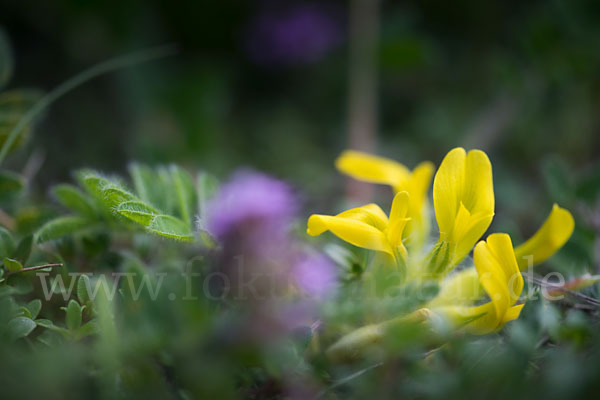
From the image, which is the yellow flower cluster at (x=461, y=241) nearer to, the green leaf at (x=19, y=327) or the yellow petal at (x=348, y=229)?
the yellow petal at (x=348, y=229)

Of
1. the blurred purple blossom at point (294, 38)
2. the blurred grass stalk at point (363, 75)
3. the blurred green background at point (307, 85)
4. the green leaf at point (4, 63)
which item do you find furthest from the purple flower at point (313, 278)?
the blurred purple blossom at point (294, 38)

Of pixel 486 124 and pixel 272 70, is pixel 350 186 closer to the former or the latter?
pixel 486 124

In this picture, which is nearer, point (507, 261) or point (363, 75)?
point (507, 261)

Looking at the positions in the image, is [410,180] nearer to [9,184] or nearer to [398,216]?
[398,216]

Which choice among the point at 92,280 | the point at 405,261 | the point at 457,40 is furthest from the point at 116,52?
the point at 405,261

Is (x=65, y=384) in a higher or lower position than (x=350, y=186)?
lower

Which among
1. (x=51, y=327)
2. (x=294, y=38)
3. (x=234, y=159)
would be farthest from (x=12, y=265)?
(x=294, y=38)
